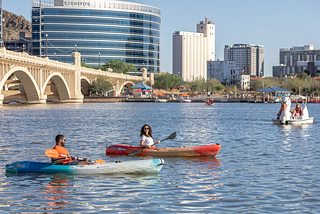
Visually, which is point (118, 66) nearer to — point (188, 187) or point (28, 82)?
point (28, 82)

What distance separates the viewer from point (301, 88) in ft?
502

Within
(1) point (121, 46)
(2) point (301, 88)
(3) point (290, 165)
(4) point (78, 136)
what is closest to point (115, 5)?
(1) point (121, 46)

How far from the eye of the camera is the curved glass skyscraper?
553 feet

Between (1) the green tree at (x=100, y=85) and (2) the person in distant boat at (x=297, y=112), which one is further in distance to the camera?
(1) the green tree at (x=100, y=85)

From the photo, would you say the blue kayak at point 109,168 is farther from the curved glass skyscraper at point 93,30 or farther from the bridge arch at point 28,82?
the curved glass skyscraper at point 93,30

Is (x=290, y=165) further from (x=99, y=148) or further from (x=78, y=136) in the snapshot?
(x=78, y=136)

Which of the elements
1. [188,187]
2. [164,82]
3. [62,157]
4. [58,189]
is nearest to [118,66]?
[164,82]

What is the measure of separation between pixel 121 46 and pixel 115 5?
16.6 meters

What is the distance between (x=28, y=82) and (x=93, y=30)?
97.3m

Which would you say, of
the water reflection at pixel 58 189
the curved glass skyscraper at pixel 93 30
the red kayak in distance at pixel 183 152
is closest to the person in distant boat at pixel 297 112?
the red kayak in distance at pixel 183 152

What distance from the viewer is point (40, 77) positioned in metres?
80.8

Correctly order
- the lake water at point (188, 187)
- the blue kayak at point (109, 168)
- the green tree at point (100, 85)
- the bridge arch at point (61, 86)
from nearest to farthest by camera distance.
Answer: the lake water at point (188, 187) → the blue kayak at point (109, 168) → the bridge arch at point (61, 86) → the green tree at point (100, 85)

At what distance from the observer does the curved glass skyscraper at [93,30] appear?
16862 cm

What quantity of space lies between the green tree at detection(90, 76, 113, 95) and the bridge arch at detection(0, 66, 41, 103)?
34578 millimetres
